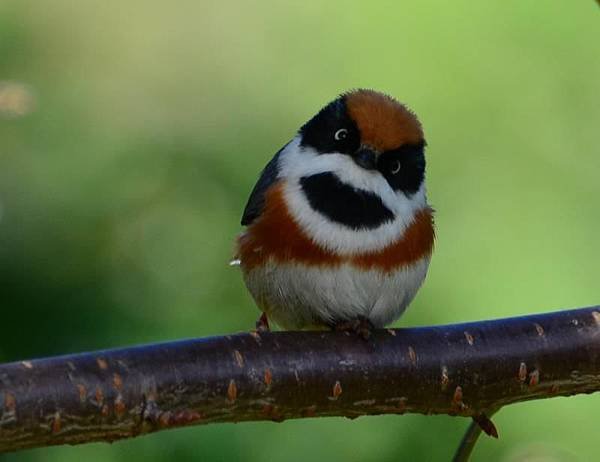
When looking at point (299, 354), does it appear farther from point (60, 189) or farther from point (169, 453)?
point (60, 189)

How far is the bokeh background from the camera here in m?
5.21

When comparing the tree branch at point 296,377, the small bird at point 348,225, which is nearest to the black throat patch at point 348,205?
the small bird at point 348,225

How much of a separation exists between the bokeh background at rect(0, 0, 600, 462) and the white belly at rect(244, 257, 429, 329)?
97 centimetres

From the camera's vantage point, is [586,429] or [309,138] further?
[586,429]

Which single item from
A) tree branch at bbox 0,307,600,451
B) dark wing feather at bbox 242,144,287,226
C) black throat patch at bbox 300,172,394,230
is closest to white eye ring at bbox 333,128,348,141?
black throat patch at bbox 300,172,394,230

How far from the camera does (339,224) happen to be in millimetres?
4152

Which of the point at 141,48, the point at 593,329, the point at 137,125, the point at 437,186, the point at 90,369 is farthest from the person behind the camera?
the point at 141,48

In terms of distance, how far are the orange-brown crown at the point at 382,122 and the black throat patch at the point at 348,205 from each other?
172 mm

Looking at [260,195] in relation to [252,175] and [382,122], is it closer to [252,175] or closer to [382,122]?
[382,122]

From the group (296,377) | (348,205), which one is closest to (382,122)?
(348,205)

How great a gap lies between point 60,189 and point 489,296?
1965mm

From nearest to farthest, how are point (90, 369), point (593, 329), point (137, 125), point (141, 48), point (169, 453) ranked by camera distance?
1. point (90, 369)
2. point (593, 329)
3. point (169, 453)
4. point (137, 125)
5. point (141, 48)

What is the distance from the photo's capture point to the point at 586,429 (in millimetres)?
5180

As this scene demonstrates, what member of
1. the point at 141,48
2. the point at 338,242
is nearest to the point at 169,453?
the point at 338,242
